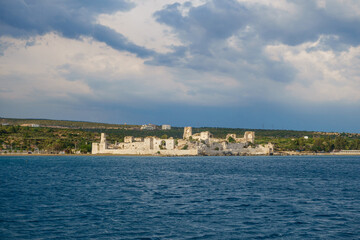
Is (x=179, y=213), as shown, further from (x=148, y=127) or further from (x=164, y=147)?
(x=148, y=127)

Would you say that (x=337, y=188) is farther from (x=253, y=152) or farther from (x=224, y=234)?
(x=253, y=152)

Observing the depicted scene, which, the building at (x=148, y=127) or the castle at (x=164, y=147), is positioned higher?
the building at (x=148, y=127)

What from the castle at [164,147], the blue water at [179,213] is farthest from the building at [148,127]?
the blue water at [179,213]

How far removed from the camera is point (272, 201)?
66.8 ft

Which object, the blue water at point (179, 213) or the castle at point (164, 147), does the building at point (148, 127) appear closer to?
the castle at point (164, 147)

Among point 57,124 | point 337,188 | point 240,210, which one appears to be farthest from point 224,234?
point 57,124

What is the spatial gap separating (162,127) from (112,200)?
165553 millimetres

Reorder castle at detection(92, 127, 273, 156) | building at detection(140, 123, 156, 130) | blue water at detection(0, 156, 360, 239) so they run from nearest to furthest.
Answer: blue water at detection(0, 156, 360, 239), castle at detection(92, 127, 273, 156), building at detection(140, 123, 156, 130)

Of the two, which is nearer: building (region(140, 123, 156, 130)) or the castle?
the castle

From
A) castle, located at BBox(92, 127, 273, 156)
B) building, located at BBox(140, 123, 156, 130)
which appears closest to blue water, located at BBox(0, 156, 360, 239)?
castle, located at BBox(92, 127, 273, 156)

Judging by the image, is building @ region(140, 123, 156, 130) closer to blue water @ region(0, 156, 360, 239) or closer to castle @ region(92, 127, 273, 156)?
castle @ region(92, 127, 273, 156)

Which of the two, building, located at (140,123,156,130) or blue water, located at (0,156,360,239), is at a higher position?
building, located at (140,123,156,130)

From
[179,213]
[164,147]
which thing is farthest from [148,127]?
[179,213]

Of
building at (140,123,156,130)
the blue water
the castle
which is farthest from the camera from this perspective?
building at (140,123,156,130)
